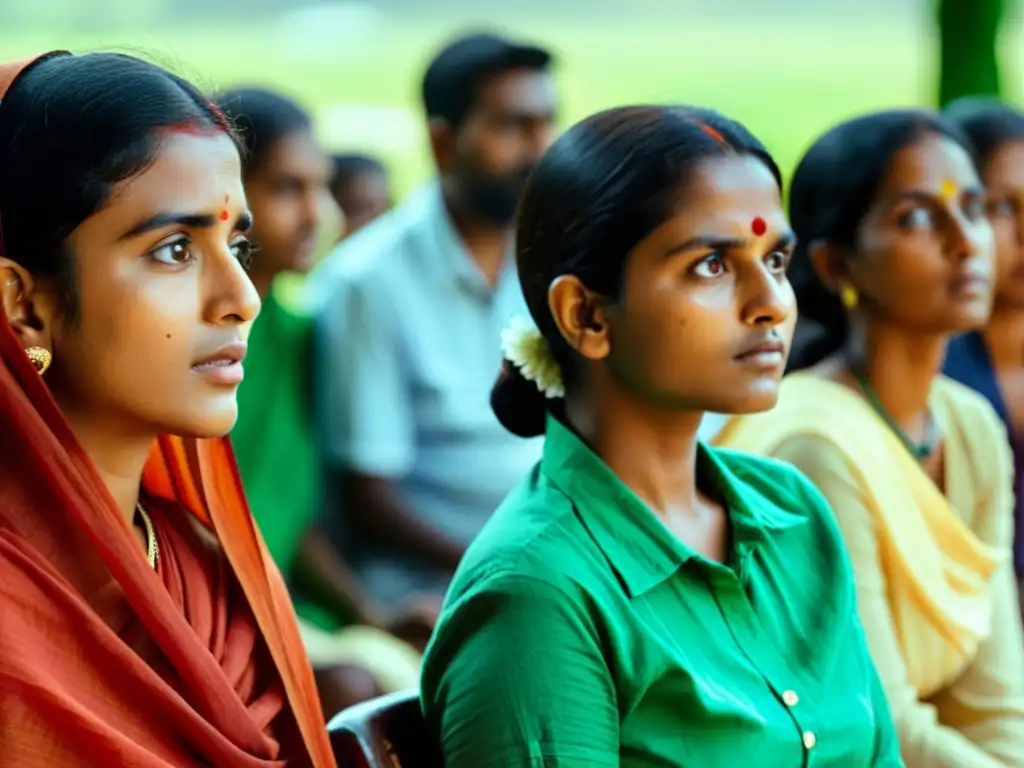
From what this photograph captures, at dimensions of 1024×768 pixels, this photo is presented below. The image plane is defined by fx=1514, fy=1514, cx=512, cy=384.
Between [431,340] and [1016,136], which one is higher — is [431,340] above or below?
below

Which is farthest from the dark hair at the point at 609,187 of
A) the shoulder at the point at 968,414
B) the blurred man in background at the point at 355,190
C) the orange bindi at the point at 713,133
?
the blurred man in background at the point at 355,190

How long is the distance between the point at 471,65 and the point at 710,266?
2088 mm

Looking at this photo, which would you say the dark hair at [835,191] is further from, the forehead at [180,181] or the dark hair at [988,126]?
the forehead at [180,181]

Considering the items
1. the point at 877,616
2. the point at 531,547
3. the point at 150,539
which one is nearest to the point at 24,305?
the point at 150,539

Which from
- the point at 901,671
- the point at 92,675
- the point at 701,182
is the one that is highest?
the point at 701,182

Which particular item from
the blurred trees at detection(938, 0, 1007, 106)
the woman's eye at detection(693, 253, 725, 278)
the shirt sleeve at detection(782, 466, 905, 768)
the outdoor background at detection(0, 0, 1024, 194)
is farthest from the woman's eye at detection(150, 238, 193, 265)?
the outdoor background at detection(0, 0, 1024, 194)

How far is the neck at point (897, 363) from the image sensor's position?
238 cm

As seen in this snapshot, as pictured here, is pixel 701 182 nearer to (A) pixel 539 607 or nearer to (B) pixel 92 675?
(A) pixel 539 607

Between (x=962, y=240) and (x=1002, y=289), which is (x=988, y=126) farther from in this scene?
(x=962, y=240)

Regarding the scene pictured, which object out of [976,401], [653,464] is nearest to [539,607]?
[653,464]

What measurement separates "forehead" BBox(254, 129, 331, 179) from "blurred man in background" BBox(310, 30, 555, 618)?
28 cm

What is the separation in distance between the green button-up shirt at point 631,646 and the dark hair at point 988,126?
1.43m

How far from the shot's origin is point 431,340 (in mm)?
3516

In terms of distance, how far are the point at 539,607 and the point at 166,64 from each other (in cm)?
70
